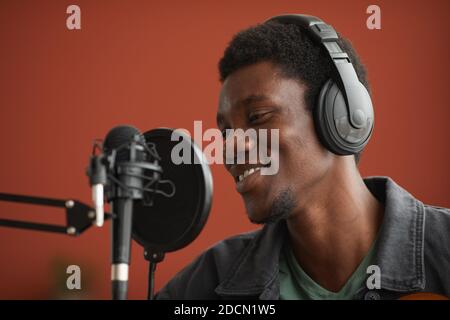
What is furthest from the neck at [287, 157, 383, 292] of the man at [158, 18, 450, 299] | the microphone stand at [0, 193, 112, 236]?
the microphone stand at [0, 193, 112, 236]

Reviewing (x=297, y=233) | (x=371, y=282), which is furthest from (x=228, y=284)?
(x=371, y=282)

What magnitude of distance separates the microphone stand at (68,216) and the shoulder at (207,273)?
657mm

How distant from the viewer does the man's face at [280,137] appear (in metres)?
1.21

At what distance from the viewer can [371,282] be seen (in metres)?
1.18

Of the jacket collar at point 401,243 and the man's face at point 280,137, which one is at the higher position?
the man's face at point 280,137

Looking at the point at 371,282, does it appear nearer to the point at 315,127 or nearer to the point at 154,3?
the point at 315,127

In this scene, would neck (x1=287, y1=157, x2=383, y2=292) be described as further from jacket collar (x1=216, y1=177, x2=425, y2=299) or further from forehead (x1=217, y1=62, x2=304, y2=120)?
forehead (x1=217, y1=62, x2=304, y2=120)

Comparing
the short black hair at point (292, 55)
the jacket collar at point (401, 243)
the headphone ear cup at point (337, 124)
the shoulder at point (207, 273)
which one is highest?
the short black hair at point (292, 55)

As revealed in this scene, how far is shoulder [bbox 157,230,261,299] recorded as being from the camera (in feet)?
4.46

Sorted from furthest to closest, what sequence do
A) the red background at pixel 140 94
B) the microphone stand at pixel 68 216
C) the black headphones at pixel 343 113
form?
the red background at pixel 140 94, the black headphones at pixel 343 113, the microphone stand at pixel 68 216

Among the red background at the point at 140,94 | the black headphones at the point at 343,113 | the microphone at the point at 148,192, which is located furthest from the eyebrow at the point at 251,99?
the red background at the point at 140,94

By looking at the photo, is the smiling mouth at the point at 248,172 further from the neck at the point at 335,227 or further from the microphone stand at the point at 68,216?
the microphone stand at the point at 68,216

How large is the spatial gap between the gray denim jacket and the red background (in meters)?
1.02

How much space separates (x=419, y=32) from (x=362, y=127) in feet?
4.59
